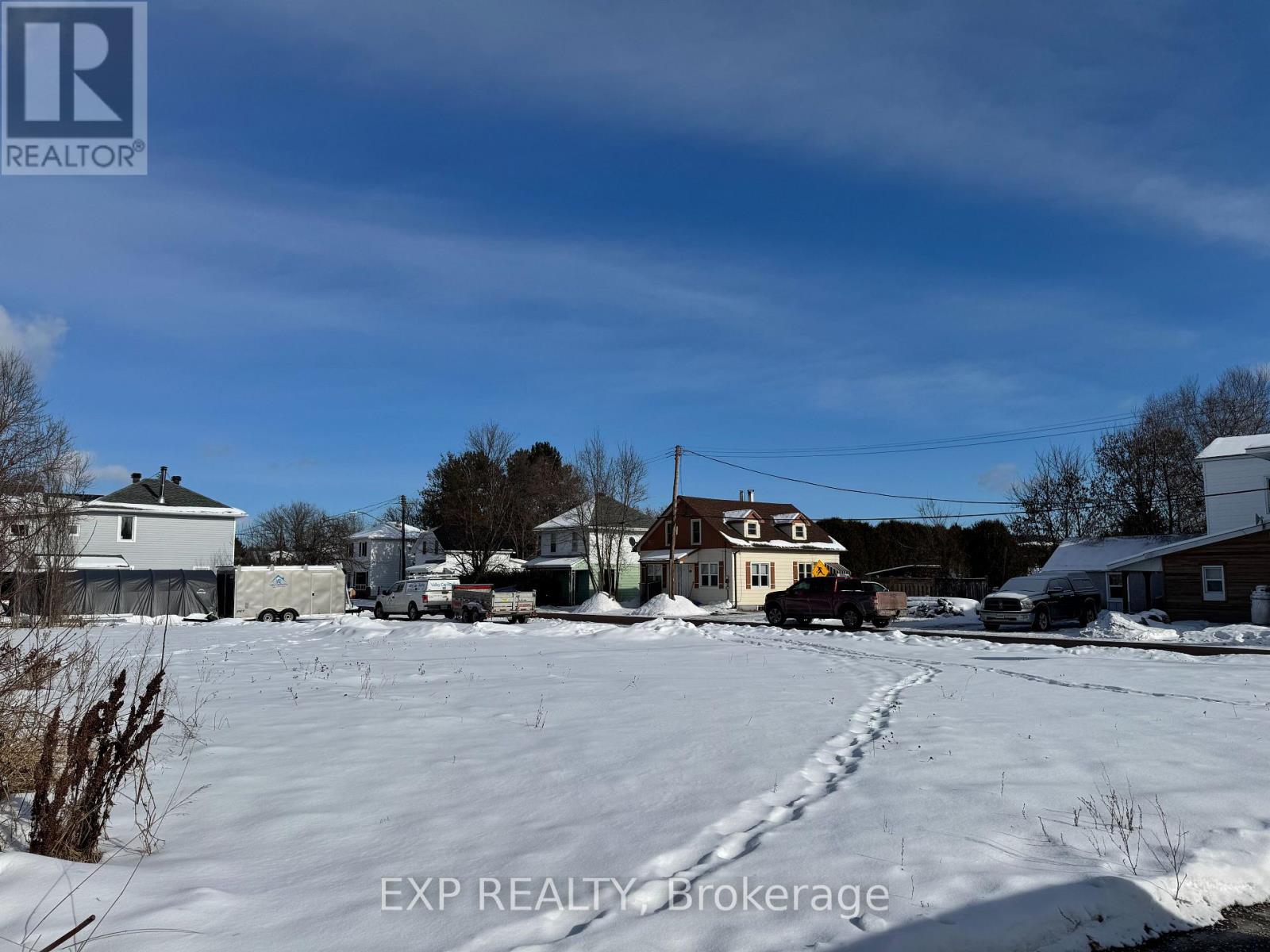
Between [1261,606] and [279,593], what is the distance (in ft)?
136

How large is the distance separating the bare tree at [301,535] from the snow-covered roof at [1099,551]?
208ft

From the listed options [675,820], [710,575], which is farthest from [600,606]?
[675,820]

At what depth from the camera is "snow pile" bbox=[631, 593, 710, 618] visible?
1697 inches

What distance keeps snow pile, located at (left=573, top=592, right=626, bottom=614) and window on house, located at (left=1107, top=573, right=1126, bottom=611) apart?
23.6 meters

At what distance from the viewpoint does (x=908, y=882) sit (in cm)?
527

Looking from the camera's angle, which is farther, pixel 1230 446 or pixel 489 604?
pixel 1230 446

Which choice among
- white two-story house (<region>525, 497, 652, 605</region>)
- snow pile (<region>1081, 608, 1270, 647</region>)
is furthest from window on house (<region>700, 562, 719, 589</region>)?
snow pile (<region>1081, 608, 1270, 647</region>)

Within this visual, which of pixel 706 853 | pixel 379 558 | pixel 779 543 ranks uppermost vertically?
pixel 779 543

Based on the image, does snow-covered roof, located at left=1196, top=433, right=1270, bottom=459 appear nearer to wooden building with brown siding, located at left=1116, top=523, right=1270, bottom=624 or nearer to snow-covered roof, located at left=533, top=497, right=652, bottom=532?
wooden building with brown siding, located at left=1116, top=523, right=1270, bottom=624

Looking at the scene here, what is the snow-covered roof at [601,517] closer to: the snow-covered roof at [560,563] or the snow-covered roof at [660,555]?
the snow-covered roof at [560,563]

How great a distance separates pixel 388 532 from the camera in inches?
3511

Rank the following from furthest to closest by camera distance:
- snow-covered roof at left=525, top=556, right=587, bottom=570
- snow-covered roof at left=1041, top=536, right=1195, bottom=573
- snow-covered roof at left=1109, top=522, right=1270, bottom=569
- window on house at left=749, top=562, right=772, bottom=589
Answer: snow-covered roof at left=525, top=556, right=587, bottom=570 → window on house at left=749, top=562, right=772, bottom=589 → snow-covered roof at left=1041, top=536, right=1195, bottom=573 → snow-covered roof at left=1109, top=522, right=1270, bottom=569

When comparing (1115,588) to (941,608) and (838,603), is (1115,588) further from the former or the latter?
(838,603)

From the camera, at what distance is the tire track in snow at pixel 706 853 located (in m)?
4.64
